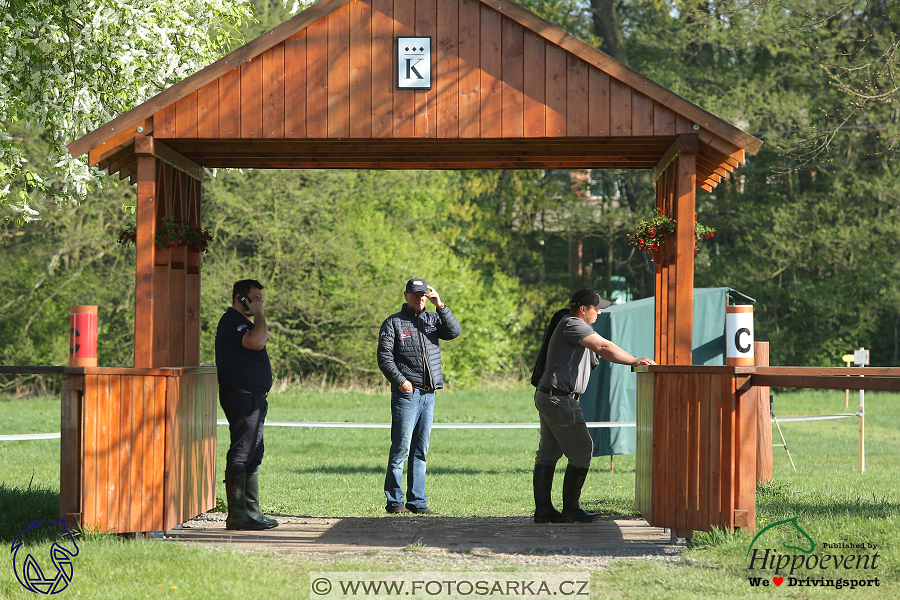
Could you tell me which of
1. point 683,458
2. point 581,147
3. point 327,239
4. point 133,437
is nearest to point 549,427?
point 683,458

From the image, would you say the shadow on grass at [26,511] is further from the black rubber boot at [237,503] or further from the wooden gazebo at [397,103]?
the black rubber boot at [237,503]

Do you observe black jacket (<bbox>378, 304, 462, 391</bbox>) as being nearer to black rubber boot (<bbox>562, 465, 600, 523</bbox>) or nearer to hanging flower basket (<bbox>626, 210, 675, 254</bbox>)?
black rubber boot (<bbox>562, 465, 600, 523</bbox>)

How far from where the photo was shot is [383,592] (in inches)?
221

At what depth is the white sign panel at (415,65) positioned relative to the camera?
7.28 metres

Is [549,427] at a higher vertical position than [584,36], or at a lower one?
lower

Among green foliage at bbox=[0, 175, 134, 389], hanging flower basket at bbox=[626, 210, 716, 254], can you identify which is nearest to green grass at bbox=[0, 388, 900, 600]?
green foliage at bbox=[0, 175, 134, 389]

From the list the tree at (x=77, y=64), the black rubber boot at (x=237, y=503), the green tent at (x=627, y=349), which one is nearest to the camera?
the black rubber boot at (x=237, y=503)

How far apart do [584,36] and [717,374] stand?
78.3 ft

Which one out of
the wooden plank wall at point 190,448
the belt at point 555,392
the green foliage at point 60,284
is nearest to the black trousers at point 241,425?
the wooden plank wall at point 190,448

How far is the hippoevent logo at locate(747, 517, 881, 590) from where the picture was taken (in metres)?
5.78

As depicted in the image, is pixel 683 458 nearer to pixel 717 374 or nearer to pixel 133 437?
pixel 717 374

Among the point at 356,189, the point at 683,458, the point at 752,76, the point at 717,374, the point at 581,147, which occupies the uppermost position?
the point at 752,76

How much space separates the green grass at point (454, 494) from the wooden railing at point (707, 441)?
0.27 m

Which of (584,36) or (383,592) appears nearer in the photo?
(383,592)
